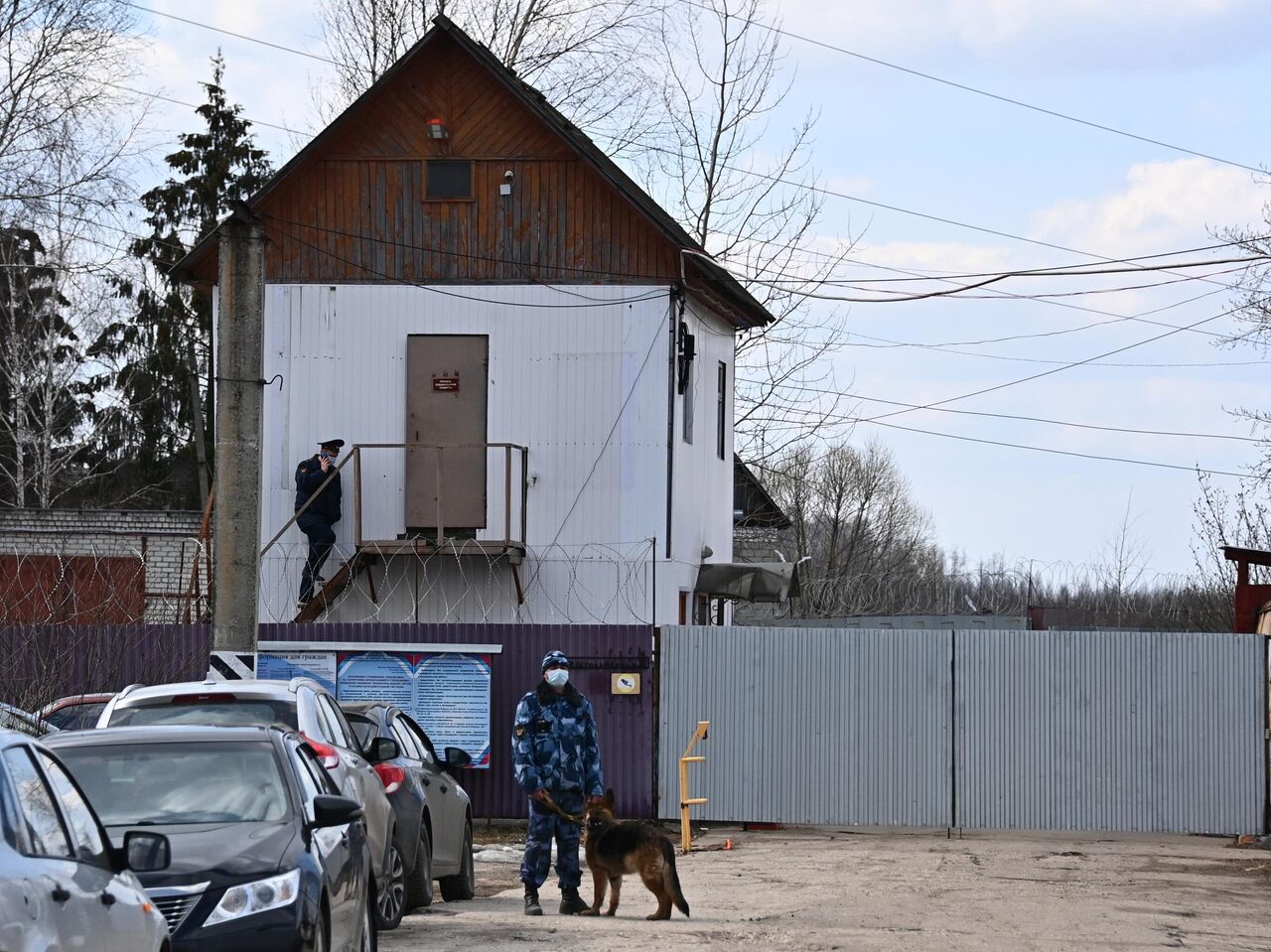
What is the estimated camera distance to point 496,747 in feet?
69.8

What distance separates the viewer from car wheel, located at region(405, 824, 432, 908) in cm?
1303

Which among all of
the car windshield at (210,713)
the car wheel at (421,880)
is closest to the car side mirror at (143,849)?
the car windshield at (210,713)

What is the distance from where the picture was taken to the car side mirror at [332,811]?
28.8ft

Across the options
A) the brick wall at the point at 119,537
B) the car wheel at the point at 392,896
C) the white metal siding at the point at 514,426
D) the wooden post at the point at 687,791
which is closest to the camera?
the car wheel at the point at 392,896

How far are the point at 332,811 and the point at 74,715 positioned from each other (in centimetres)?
1018

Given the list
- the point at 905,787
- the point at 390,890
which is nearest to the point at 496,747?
the point at 905,787

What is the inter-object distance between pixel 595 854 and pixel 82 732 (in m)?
4.42

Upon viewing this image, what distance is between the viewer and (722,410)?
30.2 meters

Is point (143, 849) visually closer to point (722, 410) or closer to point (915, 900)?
point (915, 900)

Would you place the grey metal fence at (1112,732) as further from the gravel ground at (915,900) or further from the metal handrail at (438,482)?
the metal handrail at (438,482)

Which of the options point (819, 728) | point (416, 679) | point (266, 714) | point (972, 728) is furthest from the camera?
point (416, 679)

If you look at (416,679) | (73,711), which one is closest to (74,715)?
(73,711)

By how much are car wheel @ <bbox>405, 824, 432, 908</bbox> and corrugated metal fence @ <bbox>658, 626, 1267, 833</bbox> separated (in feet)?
26.1

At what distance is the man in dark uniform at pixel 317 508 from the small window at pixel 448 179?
12.4 ft
